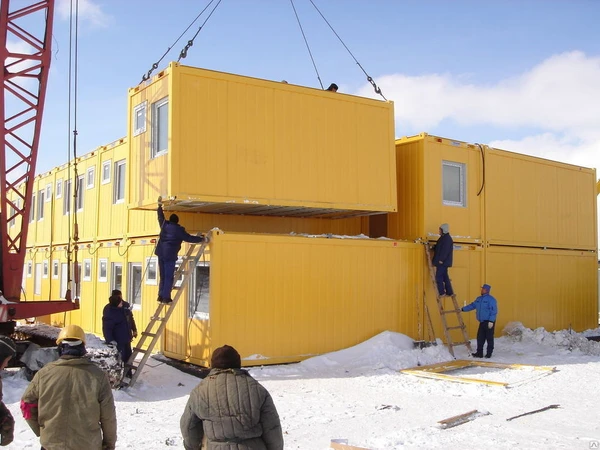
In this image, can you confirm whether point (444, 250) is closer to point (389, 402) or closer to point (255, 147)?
point (255, 147)

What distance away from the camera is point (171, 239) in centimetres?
1195

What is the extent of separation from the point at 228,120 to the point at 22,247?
5158 mm

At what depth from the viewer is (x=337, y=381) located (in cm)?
1142

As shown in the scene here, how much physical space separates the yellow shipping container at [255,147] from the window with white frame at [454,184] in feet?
6.85

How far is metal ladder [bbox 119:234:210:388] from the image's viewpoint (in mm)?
11148

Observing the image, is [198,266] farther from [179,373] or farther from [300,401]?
[300,401]

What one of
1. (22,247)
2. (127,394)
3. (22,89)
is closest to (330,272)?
(127,394)

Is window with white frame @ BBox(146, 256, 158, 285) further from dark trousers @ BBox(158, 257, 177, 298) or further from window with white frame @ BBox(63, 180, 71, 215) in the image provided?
window with white frame @ BBox(63, 180, 71, 215)

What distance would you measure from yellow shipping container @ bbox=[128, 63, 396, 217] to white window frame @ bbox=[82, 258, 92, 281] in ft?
18.4

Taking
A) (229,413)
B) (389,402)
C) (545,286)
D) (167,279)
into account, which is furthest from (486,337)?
(229,413)

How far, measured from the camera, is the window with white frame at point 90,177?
746 inches

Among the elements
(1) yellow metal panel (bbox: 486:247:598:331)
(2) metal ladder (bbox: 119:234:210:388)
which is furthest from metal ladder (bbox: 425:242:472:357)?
(2) metal ladder (bbox: 119:234:210:388)

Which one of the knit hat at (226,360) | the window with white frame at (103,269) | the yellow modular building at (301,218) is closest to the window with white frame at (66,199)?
the yellow modular building at (301,218)

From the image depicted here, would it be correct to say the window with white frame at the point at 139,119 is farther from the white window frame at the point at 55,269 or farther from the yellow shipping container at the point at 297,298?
the white window frame at the point at 55,269
